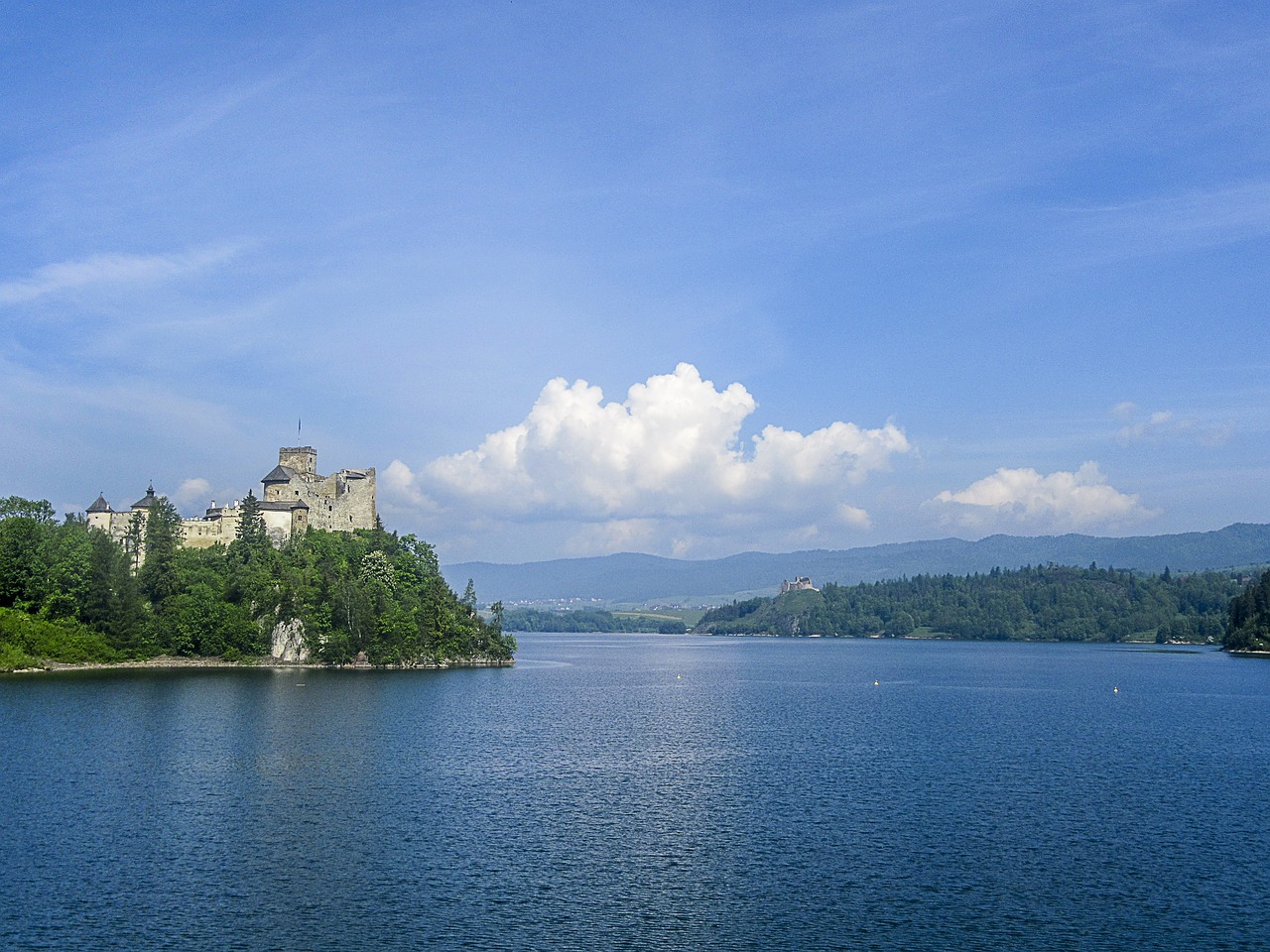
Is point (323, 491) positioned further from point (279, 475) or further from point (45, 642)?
point (45, 642)

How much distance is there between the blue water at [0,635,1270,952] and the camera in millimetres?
31328

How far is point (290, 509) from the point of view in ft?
491

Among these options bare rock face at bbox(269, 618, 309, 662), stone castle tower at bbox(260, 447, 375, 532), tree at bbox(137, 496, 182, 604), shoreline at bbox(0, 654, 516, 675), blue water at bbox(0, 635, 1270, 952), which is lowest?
blue water at bbox(0, 635, 1270, 952)

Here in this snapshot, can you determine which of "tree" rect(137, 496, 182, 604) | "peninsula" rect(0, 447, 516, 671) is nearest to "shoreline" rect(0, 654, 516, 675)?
"peninsula" rect(0, 447, 516, 671)

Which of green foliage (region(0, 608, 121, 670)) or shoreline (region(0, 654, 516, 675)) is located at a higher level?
green foliage (region(0, 608, 121, 670))

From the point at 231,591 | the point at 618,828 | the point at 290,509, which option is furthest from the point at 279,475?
the point at 618,828

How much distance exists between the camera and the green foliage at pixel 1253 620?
185m

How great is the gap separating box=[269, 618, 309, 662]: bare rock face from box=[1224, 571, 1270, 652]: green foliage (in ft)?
552

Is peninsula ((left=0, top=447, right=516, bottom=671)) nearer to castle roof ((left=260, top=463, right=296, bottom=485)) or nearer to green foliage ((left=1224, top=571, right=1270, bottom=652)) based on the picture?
castle roof ((left=260, top=463, right=296, bottom=485))

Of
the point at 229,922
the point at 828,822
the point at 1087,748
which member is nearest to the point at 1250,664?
the point at 1087,748

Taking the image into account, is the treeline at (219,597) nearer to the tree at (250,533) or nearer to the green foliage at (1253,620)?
the tree at (250,533)

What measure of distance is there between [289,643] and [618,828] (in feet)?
315

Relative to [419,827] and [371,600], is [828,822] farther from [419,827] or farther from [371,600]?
[371,600]

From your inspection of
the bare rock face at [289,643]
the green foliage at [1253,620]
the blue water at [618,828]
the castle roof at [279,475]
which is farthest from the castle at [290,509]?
the green foliage at [1253,620]
